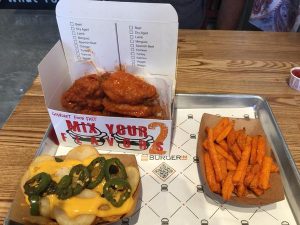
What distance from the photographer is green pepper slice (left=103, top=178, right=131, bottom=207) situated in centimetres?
73

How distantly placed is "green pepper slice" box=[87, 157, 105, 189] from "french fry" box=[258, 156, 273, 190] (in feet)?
1.47

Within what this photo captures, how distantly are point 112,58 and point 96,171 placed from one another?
1.35 ft

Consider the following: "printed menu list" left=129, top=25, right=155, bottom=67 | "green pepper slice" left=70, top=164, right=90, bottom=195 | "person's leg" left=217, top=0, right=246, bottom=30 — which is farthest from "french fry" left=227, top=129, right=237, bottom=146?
"person's leg" left=217, top=0, right=246, bottom=30

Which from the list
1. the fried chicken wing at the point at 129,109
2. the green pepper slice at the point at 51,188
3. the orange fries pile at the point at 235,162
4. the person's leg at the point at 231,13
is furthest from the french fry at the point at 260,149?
the person's leg at the point at 231,13

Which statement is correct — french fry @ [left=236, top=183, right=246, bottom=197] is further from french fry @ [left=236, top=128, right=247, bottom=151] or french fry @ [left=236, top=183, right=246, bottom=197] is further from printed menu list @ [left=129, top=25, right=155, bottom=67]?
printed menu list @ [left=129, top=25, right=155, bottom=67]

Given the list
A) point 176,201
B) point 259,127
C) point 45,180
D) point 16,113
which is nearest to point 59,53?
point 16,113

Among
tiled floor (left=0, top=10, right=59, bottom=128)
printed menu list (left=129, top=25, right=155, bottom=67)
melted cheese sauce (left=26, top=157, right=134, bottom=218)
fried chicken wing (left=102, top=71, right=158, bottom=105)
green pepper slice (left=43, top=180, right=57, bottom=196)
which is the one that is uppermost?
printed menu list (left=129, top=25, right=155, bottom=67)

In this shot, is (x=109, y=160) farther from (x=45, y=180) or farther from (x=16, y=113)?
(x=16, y=113)

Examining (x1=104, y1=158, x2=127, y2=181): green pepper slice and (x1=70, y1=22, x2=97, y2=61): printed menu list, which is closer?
(x1=104, y1=158, x2=127, y2=181): green pepper slice

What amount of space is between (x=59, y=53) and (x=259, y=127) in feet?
2.45

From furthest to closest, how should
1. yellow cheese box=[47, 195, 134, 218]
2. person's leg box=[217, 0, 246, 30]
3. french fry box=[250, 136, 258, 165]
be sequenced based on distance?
person's leg box=[217, 0, 246, 30] → french fry box=[250, 136, 258, 165] → yellow cheese box=[47, 195, 134, 218]

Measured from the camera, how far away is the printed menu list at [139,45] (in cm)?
94

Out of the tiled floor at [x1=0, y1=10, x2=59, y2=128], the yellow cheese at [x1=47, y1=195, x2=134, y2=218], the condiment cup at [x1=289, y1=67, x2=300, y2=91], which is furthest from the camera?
the tiled floor at [x1=0, y1=10, x2=59, y2=128]

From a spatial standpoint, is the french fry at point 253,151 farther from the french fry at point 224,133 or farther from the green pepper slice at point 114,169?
the green pepper slice at point 114,169
